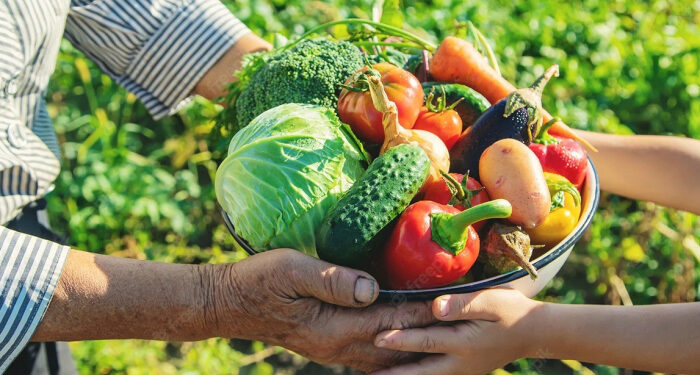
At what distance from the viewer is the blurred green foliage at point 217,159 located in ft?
10.8

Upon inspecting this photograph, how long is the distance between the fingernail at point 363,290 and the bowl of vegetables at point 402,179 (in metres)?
0.07

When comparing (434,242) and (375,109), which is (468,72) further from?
(434,242)

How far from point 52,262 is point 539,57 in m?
3.66

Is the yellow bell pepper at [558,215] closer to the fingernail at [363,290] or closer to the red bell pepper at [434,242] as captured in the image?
the red bell pepper at [434,242]

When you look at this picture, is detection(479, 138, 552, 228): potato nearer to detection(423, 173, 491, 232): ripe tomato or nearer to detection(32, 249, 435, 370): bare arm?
detection(423, 173, 491, 232): ripe tomato

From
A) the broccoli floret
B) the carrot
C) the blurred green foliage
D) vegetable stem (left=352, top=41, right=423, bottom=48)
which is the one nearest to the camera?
the broccoli floret

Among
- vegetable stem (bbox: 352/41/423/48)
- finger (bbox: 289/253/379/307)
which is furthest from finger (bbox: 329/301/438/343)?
vegetable stem (bbox: 352/41/423/48)

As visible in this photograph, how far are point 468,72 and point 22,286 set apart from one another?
1387 millimetres

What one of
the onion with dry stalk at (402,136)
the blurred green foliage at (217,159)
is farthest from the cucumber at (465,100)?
the blurred green foliage at (217,159)

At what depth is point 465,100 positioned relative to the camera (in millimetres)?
1812

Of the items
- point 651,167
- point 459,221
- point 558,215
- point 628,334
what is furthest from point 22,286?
point 651,167

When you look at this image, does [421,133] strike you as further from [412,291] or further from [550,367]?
[550,367]

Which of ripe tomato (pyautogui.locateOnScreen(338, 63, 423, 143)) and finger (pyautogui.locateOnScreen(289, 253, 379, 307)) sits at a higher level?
ripe tomato (pyautogui.locateOnScreen(338, 63, 423, 143))

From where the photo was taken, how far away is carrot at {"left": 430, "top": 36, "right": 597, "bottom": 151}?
1.90 metres
